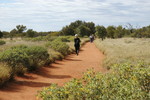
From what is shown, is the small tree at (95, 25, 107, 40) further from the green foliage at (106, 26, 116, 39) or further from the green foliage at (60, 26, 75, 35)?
the green foliage at (60, 26, 75, 35)

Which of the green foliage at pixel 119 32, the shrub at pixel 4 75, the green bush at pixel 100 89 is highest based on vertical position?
the green foliage at pixel 119 32

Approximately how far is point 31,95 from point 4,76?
6.87 feet

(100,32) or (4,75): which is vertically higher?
(100,32)

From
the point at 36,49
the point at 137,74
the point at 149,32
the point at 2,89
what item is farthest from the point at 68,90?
the point at 149,32

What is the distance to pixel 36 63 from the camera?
16156 millimetres

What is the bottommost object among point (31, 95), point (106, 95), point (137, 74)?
point (31, 95)

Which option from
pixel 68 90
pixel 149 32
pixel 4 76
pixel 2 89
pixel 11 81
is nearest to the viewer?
pixel 68 90

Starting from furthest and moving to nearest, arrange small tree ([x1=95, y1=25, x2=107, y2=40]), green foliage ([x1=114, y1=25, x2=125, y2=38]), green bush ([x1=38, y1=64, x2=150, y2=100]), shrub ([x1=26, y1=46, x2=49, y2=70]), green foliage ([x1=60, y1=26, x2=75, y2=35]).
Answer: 1. green foliage ([x1=60, y1=26, x2=75, y2=35])
2. green foliage ([x1=114, y1=25, x2=125, y2=38])
3. small tree ([x1=95, y1=25, x2=107, y2=40])
4. shrub ([x1=26, y1=46, x2=49, y2=70])
5. green bush ([x1=38, y1=64, x2=150, y2=100])

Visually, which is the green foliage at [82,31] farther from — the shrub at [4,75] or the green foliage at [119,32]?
the shrub at [4,75]

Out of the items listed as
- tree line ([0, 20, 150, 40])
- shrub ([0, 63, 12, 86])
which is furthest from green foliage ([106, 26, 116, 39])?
shrub ([0, 63, 12, 86])

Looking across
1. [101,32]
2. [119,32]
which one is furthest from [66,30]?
[101,32]

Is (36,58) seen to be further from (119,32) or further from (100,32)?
(119,32)

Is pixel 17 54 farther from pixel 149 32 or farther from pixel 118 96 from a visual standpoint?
pixel 149 32

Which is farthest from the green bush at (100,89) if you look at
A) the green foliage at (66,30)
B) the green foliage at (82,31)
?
the green foliage at (66,30)
